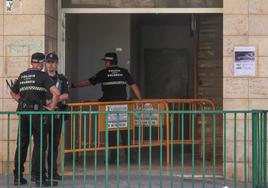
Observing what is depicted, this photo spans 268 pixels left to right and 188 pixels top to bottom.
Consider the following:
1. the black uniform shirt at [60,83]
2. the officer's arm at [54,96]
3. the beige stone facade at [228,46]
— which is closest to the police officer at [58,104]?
the black uniform shirt at [60,83]

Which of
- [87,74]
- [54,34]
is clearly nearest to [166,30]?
[87,74]

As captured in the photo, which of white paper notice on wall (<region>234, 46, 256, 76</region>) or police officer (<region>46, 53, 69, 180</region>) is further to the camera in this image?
white paper notice on wall (<region>234, 46, 256, 76</region>)

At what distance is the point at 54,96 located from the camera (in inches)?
338

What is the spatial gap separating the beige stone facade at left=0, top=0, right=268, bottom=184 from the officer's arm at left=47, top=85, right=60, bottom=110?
140 cm

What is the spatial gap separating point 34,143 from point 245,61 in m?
3.51

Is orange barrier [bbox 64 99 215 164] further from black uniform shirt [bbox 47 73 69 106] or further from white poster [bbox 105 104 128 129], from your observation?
black uniform shirt [bbox 47 73 69 106]

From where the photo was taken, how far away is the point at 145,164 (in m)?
11.2

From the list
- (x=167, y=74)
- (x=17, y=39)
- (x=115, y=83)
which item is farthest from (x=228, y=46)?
(x=167, y=74)

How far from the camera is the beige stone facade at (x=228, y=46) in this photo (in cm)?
973

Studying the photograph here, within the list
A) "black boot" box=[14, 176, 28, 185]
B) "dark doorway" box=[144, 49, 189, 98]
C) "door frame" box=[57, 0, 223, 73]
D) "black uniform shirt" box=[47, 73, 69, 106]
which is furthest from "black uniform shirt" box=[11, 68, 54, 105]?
"dark doorway" box=[144, 49, 189, 98]

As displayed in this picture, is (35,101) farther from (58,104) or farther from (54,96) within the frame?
(58,104)

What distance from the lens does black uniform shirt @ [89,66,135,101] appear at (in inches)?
444

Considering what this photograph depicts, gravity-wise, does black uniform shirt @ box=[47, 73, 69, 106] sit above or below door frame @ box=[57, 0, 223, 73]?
below

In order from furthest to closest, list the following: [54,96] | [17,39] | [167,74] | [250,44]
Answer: [167,74] < [17,39] < [250,44] < [54,96]
